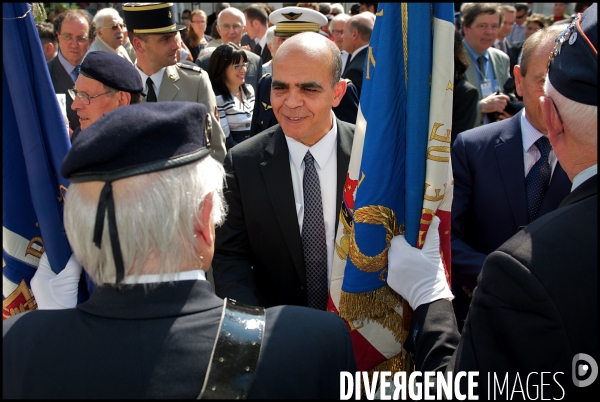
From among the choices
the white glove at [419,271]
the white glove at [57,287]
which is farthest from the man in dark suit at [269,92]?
the white glove at [57,287]

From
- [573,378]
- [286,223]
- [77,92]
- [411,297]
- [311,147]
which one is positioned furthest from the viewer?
[77,92]

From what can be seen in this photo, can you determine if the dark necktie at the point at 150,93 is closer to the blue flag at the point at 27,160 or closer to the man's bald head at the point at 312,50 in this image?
the man's bald head at the point at 312,50

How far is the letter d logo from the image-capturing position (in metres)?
1.31

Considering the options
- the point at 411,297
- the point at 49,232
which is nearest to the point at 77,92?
the point at 49,232

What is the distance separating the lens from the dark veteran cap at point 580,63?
1395mm

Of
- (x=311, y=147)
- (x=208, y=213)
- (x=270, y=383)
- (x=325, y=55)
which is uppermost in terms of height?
(x=325, y=55)

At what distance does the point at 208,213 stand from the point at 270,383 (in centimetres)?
47

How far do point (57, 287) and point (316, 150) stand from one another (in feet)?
4.13

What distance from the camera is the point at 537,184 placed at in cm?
242

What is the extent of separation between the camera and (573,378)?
1.33 meters

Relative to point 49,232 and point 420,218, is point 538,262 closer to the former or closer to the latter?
point 420,218

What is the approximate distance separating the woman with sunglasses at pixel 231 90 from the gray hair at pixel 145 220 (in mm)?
3811

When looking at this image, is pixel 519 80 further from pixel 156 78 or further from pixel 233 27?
pixel 233 27

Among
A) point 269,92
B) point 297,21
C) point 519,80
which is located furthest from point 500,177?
point 297,21
